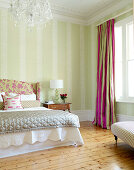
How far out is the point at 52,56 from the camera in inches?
214

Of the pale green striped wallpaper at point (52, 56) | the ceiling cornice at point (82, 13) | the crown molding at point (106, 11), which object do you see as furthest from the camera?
the pale green striped wallpaper at point (52, 56)

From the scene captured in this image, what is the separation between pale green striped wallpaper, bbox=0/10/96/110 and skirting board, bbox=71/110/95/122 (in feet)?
0.43

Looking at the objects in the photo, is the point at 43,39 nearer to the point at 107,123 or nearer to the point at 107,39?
the point at 107,39

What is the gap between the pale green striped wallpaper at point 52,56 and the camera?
4.84 metres

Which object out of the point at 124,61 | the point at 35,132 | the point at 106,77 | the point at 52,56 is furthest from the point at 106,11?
the point at 35,132

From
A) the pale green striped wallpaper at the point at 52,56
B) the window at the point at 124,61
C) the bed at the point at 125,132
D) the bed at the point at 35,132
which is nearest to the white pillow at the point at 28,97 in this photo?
the pale green striped wallpaper at the point at 52,56

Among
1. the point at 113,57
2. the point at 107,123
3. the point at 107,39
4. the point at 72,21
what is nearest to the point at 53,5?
the point at 72,21

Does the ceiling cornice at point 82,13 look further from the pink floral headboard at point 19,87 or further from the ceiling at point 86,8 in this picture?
the pink floral headboard at point 19,87

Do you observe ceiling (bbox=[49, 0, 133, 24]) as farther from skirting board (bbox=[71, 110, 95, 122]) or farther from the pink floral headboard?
skirting board (bbox=[71, 110, 95, 122])

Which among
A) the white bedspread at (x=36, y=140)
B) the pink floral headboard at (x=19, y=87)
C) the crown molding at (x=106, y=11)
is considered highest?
the crown molding at (x=106, y=11)

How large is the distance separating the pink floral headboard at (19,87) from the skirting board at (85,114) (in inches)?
60.1

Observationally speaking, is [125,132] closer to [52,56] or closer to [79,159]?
[79,159]

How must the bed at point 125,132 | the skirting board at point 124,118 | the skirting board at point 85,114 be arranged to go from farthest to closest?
the skirting board at point 85,114 → the skirting board at point 124,118 → the bed at point 125,132

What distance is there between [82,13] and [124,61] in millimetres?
2148
